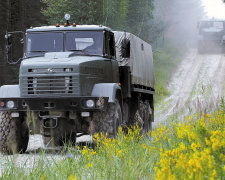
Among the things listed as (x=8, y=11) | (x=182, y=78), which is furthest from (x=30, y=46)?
(x=182, y=78)

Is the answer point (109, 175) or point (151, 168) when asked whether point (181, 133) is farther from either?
point (109, 175)

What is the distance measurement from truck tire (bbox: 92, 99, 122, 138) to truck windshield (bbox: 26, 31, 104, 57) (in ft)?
4.56

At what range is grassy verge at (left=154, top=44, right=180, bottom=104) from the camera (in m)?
32.5

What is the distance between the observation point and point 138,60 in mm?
13352

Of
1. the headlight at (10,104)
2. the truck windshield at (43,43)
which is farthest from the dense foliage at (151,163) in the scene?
the truck windshield at (43,43)

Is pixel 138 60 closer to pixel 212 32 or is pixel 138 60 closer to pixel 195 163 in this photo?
pixel 195 163

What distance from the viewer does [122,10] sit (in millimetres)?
41250

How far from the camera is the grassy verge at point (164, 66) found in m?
32.5

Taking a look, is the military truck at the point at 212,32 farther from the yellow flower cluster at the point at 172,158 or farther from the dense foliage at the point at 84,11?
the yellow flower cluster at the point at 172,158

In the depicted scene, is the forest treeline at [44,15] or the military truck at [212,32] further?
the military truck at [212,32]

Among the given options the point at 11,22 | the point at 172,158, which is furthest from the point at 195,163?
the point at 11,22

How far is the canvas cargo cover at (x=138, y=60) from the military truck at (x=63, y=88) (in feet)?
3.26

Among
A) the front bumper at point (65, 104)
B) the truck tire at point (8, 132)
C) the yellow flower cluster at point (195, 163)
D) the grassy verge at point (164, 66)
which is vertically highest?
the yellow flower cluster at point (195, 163)

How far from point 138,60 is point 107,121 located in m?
4.13
